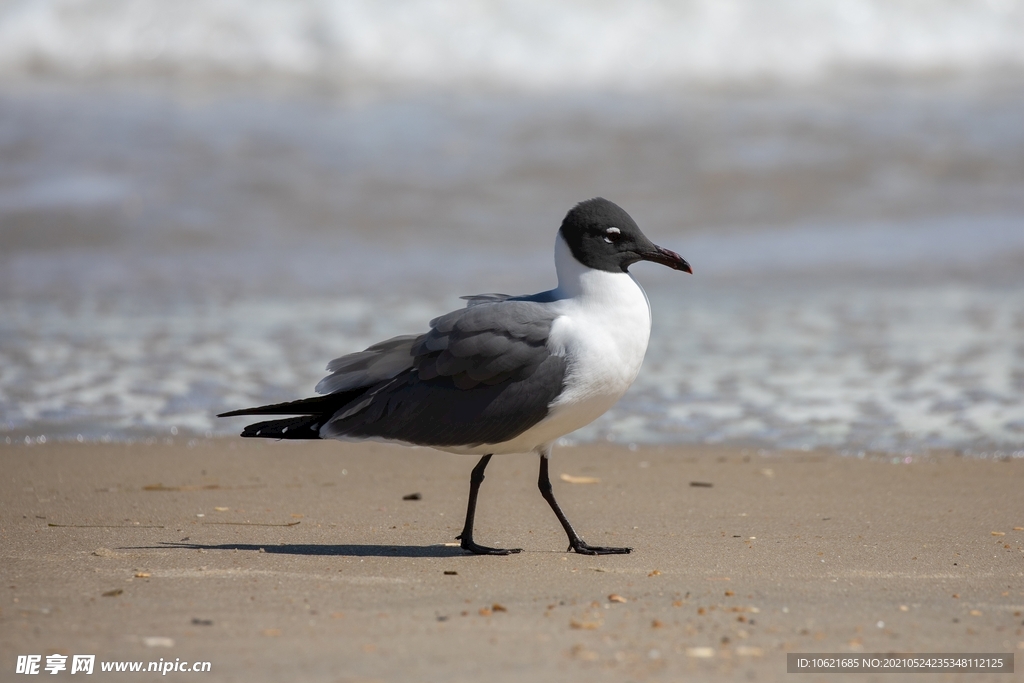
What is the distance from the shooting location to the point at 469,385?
3865 millimetres

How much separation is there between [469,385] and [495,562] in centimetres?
57

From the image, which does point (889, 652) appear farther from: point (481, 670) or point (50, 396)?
point (50, 396)

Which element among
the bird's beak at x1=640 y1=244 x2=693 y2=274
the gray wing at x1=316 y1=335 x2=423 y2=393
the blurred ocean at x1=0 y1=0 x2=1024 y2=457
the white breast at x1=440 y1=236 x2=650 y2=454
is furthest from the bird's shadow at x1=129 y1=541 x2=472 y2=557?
the blurred ocean at x1=0 y1=0 x2=1024 y2=457

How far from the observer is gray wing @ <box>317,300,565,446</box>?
3.77 meters

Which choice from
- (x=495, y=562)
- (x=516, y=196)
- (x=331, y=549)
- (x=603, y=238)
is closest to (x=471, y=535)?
(x=495, y=562)

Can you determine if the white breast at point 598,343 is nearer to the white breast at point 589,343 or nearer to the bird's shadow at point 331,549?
the white breast at point 589,343

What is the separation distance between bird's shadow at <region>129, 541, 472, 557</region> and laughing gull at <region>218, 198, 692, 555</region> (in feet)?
0.35

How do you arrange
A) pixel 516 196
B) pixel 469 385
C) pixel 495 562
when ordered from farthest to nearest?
pixel 516 196, pixel 469 385, pixel 495 562

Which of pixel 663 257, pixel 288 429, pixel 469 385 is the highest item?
pixel 663 257

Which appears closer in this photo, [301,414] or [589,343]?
[589,343]

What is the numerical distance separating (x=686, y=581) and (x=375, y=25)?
12801 millimetres

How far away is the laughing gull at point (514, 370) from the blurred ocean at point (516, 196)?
5.81 feet

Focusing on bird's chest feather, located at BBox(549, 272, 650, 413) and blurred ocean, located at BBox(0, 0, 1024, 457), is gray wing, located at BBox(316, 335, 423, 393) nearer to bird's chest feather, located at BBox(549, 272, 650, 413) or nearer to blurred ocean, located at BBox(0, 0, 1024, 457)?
bird's chest feather, located at BBox(549, 272, 650, 413)

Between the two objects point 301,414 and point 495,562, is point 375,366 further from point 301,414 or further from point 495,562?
point 495,562
